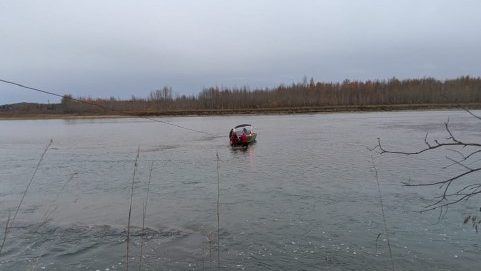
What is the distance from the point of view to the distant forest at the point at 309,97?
425 feet

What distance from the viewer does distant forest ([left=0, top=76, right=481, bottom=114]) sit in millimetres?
129625

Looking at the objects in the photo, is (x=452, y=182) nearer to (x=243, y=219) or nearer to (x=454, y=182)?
(x=454, y=182)

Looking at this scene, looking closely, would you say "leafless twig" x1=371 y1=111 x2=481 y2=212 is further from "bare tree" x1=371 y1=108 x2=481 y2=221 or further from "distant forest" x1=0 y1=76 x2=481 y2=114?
"distant forest" x1=0 y1=76 x2=481 y2=114

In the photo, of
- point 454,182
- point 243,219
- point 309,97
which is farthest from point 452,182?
point 309,97

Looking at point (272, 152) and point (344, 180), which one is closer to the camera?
point (344, 180)

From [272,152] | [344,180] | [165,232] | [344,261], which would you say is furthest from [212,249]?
[272,152]

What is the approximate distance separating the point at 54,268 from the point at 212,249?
11.0ft

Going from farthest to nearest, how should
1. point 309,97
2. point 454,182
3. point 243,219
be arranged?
point 309,97
point 454,182
point 243,219

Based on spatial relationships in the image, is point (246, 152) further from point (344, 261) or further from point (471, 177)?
point (344, 261)

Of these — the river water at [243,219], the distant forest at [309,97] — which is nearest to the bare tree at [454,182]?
the river water at [243,219]

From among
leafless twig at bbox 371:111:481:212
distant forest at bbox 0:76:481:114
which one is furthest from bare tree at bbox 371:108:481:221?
distant forest at bbox 0:76:481:114

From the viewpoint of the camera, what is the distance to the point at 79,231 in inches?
501

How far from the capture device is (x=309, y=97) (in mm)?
143250

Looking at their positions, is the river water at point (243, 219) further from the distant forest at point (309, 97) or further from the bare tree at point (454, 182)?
the distant forest at point (309, 97)
